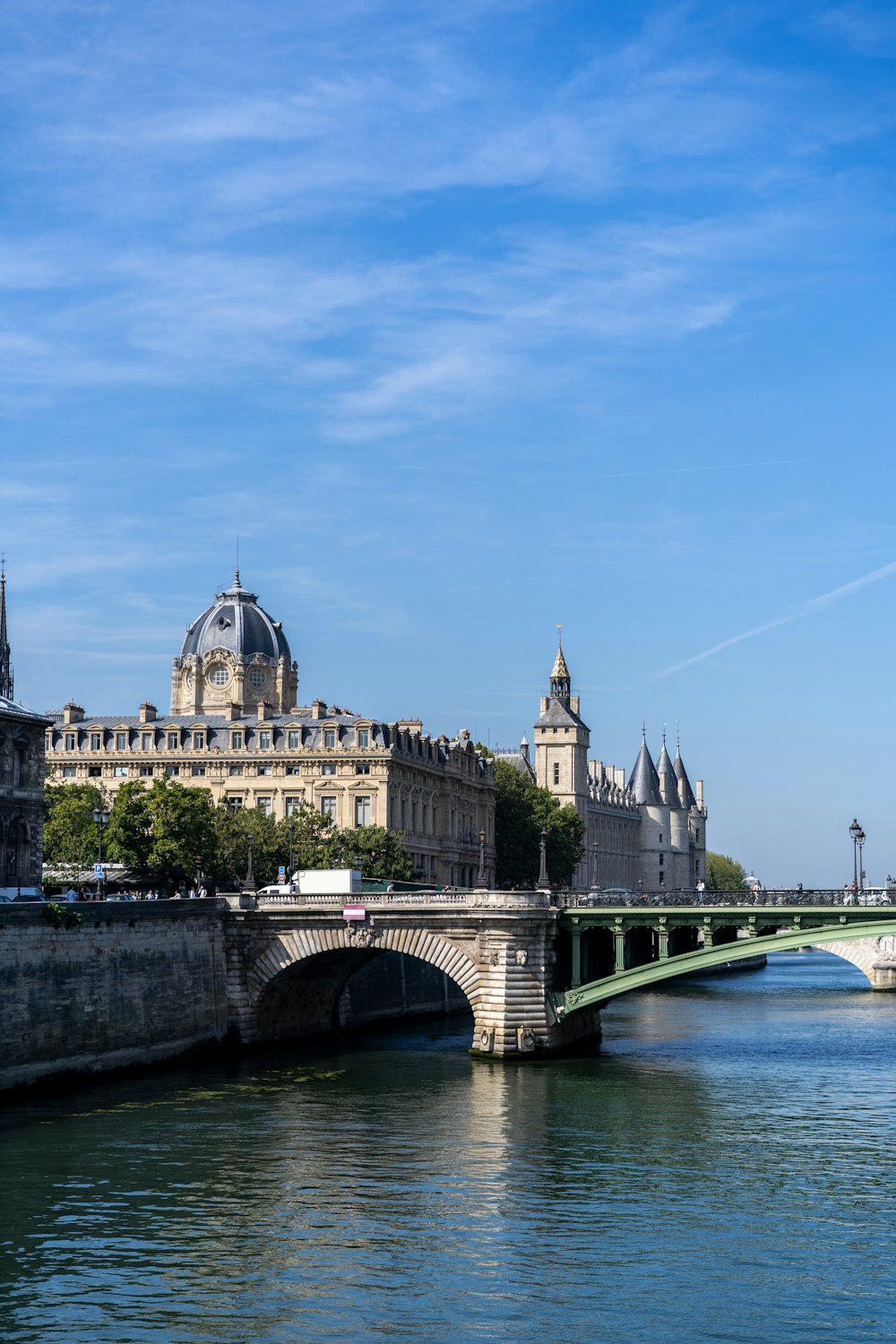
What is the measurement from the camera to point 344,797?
122 m

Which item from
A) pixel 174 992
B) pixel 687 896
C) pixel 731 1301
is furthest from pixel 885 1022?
pixel 731 1301

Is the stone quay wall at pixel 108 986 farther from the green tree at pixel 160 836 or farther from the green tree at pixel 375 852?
the green tree at pixel 375 852

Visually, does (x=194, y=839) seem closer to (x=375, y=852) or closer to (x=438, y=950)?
(x=375, y=852)

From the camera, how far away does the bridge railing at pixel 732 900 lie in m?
65.6

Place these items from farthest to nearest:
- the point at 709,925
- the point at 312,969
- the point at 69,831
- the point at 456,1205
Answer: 1. the point at 69,831
2. the point at 312,969
3. the point at 709,925
4. the point at 456,1205

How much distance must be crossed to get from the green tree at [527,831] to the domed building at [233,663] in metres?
22.3

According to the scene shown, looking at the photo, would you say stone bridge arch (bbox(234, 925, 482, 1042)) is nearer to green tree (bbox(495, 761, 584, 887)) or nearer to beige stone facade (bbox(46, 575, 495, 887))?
beige stone facade (bbox(46, 575, 495, 887))

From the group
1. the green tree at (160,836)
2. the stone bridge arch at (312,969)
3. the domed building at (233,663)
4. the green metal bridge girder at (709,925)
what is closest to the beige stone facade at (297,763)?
the domed building at (233,663)

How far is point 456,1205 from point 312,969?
3487cm

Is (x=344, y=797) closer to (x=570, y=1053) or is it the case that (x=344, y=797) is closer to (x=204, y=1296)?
(x=570, y=1053)

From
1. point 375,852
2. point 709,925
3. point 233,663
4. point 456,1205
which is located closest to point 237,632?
point 233,663

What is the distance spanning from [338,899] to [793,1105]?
851 inches

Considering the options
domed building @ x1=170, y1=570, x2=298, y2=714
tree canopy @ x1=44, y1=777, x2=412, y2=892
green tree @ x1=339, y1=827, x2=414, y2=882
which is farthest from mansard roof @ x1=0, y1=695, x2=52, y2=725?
domed building @ x1=170, y1=570, x2=298, y2=714

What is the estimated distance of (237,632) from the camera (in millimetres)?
149250
